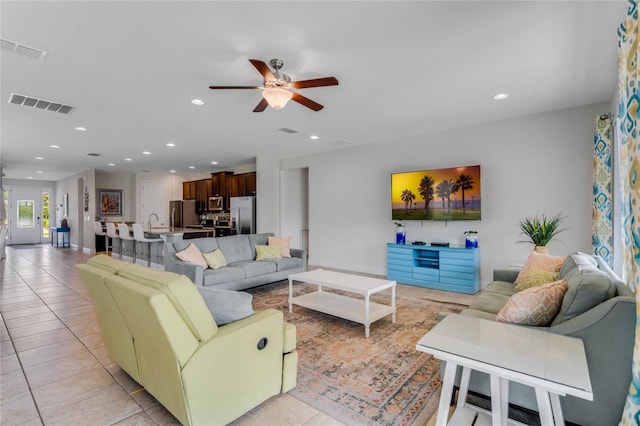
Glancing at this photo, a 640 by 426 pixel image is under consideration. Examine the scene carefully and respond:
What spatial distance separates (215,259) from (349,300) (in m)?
2.13

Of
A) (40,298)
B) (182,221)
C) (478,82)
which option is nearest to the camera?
(478,82)

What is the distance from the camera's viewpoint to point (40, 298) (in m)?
4.57

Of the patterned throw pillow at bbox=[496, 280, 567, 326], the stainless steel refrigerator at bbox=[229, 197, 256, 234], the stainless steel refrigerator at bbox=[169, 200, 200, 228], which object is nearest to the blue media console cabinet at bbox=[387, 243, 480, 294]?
the patterned throw pillow at bbox=[496, 280, 567, 326]

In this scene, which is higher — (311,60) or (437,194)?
(311,60)

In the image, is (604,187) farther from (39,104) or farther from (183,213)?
(183,213)

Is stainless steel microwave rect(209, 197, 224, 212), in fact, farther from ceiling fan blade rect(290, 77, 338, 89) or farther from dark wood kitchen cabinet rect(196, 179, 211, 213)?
ceiling fan blade rect(290, 77, 338, 89)

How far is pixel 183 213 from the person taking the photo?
10555 millimetres

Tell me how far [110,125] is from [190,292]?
4419 mm

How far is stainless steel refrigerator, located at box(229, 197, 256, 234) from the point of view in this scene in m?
7.96

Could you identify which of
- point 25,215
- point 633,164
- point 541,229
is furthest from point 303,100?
point 25,215

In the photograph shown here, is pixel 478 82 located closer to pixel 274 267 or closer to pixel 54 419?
pixel 274 267

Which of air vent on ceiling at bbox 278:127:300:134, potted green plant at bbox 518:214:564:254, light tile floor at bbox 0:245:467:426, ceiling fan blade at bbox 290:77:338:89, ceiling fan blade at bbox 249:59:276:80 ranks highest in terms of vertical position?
air vent on ceiling at bbox 278:127:300:134

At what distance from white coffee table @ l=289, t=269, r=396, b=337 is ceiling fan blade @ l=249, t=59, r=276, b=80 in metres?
2.22

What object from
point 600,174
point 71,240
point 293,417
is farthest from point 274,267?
point 71,240
